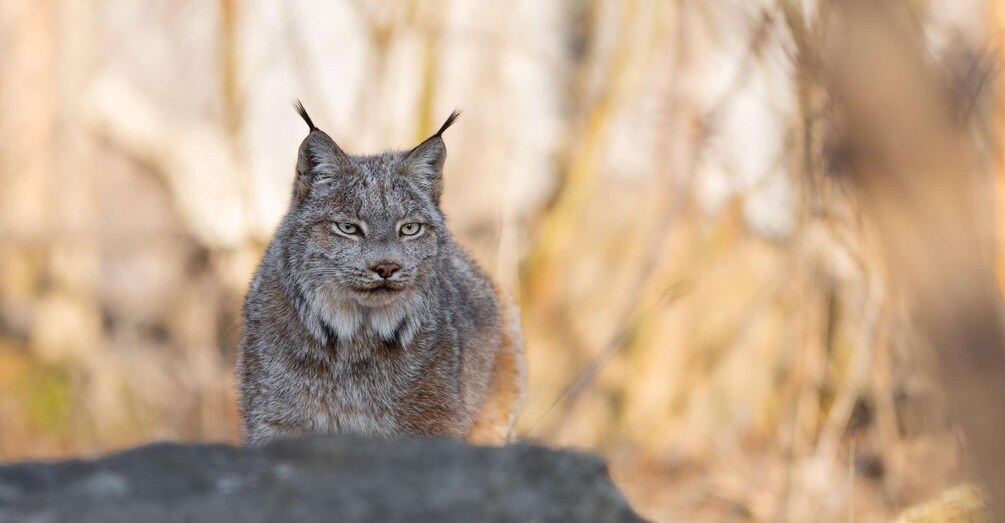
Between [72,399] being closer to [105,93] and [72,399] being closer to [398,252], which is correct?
[105,93]

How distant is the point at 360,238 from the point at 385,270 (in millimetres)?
245

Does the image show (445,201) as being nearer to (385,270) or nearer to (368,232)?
(368,232)

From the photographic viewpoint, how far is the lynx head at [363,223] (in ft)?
16.6

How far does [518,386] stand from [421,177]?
5.16 ft

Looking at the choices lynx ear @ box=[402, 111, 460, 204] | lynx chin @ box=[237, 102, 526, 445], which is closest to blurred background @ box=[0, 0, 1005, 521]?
lynx ear @ box=[402, 111, 460, 204]

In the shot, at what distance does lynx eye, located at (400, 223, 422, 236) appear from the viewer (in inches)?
206

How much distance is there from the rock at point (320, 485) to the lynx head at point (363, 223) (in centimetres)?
167

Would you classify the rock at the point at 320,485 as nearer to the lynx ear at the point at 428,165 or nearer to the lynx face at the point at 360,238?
the lynx face at the point at 360,238

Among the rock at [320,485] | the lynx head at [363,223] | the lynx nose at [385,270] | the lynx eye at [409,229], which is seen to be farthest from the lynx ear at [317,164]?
the rock at [320,485]

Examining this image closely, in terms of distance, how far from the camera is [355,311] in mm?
5199

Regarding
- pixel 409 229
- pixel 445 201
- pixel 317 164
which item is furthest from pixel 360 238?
pixel 445 201

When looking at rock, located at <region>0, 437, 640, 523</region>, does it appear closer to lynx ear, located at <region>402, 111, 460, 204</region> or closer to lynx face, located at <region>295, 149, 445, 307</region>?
lynx face, located at <region>295, 149, 445, 307</region>

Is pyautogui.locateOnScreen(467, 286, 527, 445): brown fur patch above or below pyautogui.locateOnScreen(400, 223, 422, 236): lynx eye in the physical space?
below

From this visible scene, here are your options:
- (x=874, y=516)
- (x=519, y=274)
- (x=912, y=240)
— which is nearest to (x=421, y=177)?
(x=912, y=240)
